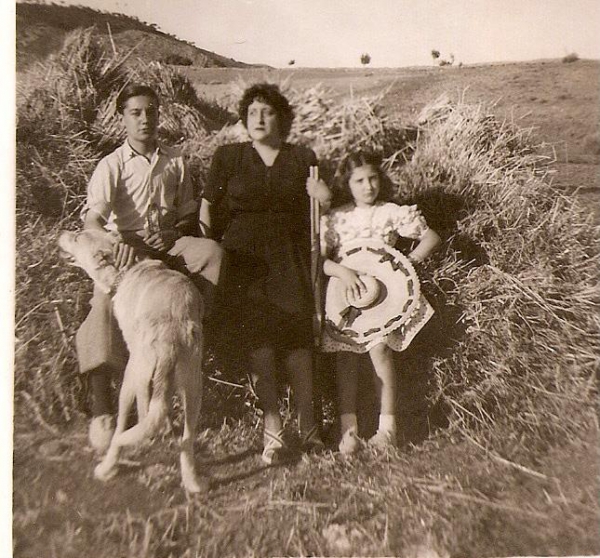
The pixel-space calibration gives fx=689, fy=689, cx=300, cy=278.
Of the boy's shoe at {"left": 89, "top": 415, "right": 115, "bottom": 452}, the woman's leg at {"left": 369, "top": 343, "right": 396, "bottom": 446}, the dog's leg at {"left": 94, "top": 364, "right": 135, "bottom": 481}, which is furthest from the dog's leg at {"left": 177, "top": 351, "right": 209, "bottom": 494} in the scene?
the woman's leg at {"left": 369, "top": 343, "right": 396, "bottom": 446}

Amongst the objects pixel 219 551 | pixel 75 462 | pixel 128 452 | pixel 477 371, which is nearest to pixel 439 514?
pixel 477 371

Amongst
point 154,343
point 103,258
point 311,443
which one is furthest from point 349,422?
point 103,258

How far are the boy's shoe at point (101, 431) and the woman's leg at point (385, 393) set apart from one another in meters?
1.26

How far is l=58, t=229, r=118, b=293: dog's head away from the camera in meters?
3.31

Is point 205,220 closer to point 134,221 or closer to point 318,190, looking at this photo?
point 134,221

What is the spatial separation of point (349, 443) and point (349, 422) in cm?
10

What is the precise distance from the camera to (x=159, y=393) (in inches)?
124

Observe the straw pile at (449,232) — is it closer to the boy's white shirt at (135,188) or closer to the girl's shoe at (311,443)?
the boy's white shirt at (135,188)

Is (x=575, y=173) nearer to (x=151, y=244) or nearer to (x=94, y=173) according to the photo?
(x=151, y=244)

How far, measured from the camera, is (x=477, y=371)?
349 centimetres

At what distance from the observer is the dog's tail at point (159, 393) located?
3.14 m

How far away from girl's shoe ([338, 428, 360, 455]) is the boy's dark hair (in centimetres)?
191

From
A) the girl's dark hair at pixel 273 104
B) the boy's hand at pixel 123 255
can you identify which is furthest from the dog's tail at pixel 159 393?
the girl's dark hair at pixel 273 104

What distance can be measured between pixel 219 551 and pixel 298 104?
2.24 metres
